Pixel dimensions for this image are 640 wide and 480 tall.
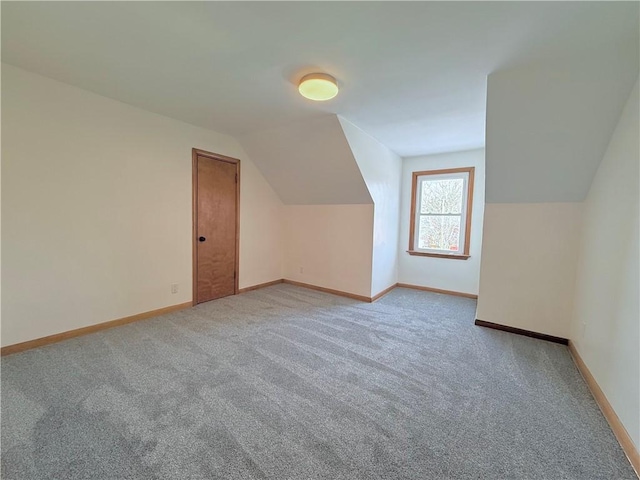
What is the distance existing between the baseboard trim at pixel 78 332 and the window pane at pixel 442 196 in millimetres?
4074

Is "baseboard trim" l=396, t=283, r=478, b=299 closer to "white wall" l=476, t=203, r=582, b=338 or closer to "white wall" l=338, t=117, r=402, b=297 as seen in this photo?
"white wall" l=338, t=117, r=402, b=297

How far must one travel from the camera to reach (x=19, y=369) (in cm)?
206

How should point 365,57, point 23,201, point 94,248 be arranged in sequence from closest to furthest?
point 365,57 < point 23,201 < point 94,248

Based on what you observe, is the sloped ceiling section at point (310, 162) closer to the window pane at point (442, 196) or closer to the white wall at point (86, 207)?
the white wall at point (86, 207)

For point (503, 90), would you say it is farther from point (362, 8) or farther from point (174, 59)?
point (174, 59)

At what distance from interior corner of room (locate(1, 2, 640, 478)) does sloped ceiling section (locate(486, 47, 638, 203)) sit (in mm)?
11

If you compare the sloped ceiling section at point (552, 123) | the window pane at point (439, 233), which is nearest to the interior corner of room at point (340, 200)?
the sloped ceiling section at point (552, 123)

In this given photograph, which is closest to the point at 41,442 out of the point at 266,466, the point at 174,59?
the point at 266,466

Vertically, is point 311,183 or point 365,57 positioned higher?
point 365,57

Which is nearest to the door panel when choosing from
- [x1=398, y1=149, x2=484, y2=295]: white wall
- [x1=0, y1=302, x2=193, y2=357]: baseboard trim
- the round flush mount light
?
[x1=0, y1=302, x2=193, y2=357]: baseboard trim

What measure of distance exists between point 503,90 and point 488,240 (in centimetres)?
158

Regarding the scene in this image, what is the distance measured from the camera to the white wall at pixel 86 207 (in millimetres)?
2250

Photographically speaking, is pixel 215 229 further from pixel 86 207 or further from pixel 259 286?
pixel 86 207

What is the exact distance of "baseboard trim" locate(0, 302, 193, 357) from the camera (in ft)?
7.52
